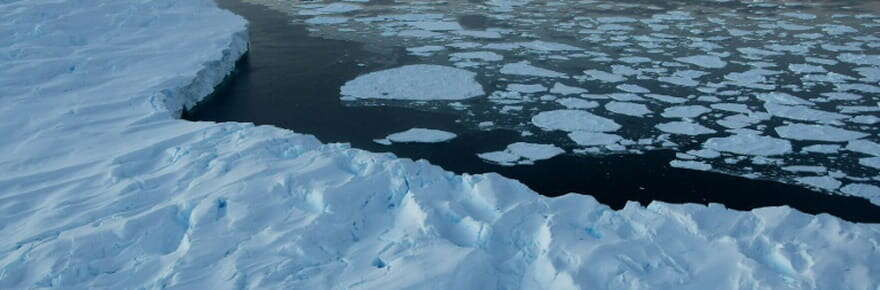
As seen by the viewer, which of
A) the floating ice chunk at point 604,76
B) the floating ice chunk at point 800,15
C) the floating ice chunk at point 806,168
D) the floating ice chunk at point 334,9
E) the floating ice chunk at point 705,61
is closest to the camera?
the floating ice chunk at point 806,168

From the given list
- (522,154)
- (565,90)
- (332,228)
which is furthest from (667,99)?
(332,228)

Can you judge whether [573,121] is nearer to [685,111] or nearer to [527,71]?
[685,111]

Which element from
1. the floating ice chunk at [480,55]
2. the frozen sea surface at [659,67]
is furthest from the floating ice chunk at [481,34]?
the floating ice chunk at [480,55]

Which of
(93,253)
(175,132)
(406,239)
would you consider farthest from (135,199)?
(406,239)

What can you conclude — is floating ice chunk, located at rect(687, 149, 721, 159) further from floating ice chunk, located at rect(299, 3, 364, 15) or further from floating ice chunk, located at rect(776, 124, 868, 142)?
floating ice chunk, located at rect(299, 3, 364, 15)

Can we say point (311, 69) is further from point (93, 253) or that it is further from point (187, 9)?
point (93, 253)

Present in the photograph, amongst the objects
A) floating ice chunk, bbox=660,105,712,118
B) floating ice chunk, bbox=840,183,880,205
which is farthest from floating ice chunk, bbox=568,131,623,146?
floating ice chunk, bbox=840,183,880,205

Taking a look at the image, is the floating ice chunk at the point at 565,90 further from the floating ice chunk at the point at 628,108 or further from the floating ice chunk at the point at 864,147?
the floating ice chunk at the point at 864,147
